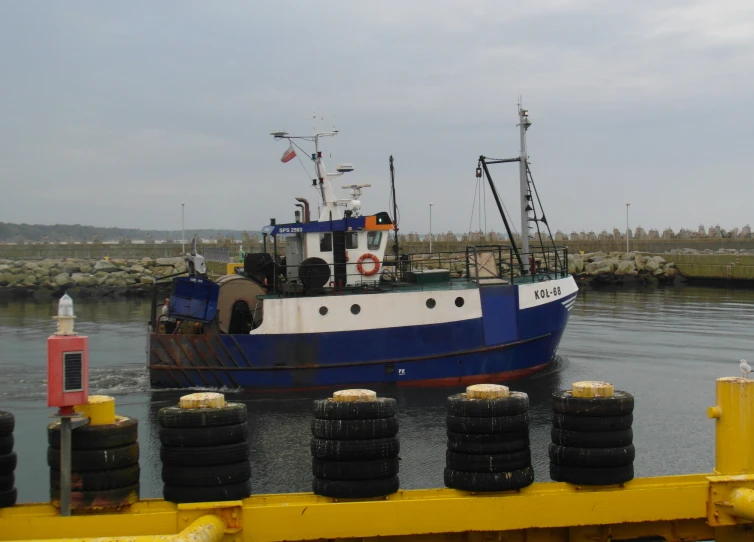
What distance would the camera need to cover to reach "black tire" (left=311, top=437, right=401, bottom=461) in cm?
681

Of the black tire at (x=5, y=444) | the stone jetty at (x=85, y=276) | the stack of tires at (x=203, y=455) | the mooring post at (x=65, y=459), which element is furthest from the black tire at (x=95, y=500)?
the stone jetty at (x=85, y=276)

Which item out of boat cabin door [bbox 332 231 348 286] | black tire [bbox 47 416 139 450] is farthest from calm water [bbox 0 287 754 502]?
black tire [bbox 47 416 139 450]

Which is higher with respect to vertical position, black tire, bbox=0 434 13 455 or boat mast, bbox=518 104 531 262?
boat mast, bbox=518 104 531 262

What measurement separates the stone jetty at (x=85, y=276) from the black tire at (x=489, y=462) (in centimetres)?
→ 4646

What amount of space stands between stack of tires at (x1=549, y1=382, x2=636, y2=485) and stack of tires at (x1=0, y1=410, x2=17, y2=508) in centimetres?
460

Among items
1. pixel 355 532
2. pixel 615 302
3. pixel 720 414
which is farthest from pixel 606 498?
pixel 615 302

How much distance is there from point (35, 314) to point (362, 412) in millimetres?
37929

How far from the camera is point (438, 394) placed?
18.1 m

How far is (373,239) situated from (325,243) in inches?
48.2

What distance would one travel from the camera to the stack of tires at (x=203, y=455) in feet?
21.7

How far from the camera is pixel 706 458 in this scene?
43.9 feet

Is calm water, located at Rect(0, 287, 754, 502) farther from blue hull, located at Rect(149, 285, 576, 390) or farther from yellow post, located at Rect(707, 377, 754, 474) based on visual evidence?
yellow post, located at Rect(707, 377, 754, 474)

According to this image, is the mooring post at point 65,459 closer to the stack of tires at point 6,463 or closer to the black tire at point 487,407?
the stack of tires at point 6,463

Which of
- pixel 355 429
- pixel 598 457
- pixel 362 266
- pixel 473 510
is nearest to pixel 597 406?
pixel 598 457
